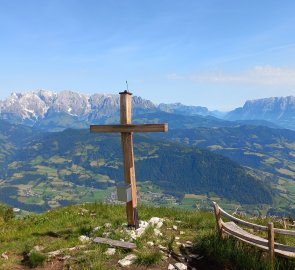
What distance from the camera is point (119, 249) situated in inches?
566

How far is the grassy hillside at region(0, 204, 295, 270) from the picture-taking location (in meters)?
13.3

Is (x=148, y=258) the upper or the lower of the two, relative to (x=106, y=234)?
upper

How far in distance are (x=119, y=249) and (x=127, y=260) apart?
990 millimetres

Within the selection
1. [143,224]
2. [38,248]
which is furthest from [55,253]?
[143,224]

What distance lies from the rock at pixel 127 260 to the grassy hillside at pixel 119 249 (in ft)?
0.47

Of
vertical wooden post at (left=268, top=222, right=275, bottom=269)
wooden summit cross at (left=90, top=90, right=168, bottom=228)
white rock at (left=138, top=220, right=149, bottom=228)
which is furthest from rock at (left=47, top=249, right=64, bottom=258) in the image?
vertical wooden post at (left=268, top=222, right=275, bottom=269)

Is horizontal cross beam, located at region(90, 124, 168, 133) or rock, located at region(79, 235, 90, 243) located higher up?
horizontal cross beam, located at region(90, 124, 168, 133)

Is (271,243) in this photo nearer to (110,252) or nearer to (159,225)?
(110,252)

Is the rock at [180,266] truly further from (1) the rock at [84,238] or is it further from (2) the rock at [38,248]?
(2) the rock at [38,248]

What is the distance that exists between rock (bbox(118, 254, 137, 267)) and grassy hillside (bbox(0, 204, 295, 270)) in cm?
14

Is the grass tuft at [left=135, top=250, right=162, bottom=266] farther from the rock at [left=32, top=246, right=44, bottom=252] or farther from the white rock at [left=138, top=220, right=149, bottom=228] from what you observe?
the rock at [left=32, top=246, right=44, bottom=252]

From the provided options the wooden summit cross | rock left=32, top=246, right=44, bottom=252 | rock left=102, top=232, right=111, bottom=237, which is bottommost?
rock left=32, top=246, right=44, bottom=252

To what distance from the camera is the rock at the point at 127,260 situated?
43.5ft

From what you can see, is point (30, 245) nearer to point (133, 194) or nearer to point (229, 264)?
point (133, 194)
